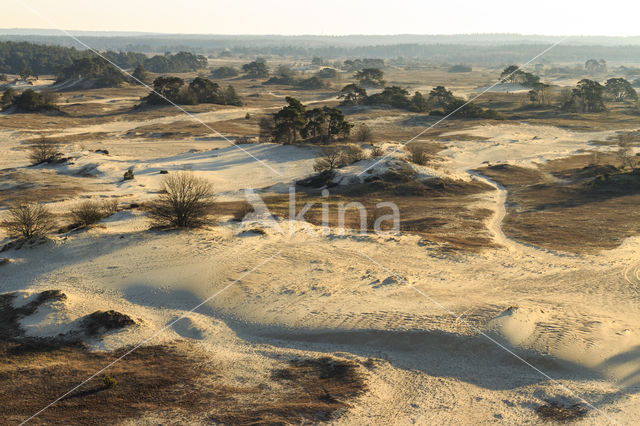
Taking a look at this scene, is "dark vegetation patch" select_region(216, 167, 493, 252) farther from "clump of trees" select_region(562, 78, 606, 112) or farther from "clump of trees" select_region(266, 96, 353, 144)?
"clump of trees" select_region(562, 78, 606, 112)

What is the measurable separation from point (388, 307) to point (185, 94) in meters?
99.0

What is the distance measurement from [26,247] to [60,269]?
397 centimetres

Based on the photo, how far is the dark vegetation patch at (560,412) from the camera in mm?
16922

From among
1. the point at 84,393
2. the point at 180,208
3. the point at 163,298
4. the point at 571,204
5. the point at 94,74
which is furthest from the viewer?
the point at 94,74

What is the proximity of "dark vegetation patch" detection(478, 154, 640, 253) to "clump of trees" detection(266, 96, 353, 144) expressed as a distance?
23.3 metres

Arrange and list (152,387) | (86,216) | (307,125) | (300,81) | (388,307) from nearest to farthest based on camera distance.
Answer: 1. (152,387)
2. (388,307)
3. (86,216)
4. (307,125)
5. (300,81)

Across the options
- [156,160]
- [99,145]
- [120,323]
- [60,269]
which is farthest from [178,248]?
[99,145]

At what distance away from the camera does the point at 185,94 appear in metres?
112

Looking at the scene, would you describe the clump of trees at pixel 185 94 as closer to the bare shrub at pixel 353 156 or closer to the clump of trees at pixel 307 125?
the clump of trees at pixel 307 125

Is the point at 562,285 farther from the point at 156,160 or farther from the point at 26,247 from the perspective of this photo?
the point at 156,160

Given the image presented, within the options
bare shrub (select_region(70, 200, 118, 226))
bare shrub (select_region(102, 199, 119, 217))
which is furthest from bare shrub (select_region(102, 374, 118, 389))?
bare shrub (select_region(102, 199, 119, 217))

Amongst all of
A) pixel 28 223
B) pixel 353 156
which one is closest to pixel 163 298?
pixel 28 223

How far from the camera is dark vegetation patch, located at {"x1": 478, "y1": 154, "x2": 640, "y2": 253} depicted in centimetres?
3431

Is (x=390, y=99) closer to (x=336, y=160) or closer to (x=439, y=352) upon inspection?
(x=336, y=160)
